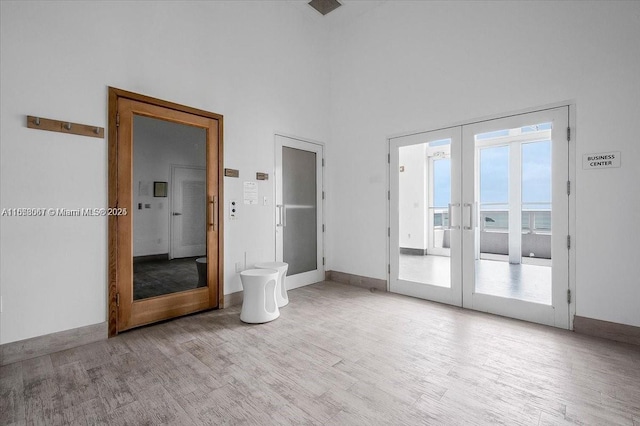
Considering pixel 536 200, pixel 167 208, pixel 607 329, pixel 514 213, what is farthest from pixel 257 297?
pixel 607 329

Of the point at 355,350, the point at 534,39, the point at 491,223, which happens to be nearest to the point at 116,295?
the point at 355,350

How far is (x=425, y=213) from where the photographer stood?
4066mm

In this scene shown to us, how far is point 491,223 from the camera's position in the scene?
3500 mm

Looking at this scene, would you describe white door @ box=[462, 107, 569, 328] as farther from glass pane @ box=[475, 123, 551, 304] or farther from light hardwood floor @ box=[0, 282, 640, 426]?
light hardwood floor @ box=[0, 282, 640, 426]

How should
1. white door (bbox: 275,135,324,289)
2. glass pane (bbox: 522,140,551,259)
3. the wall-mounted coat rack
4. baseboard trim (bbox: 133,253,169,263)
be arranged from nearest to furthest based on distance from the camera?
1. the wall-mounted coat rack
2. baseboard trim (bbox: 133,253,169,263)
3. glass pane (bbox: 522,140,551,259)
4. white door (bbox: 275,135,324,289)

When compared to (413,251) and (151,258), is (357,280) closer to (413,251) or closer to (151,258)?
(413,251)

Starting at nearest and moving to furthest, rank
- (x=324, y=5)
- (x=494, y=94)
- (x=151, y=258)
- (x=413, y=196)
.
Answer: (x=151, y=258), (x=494, y=94), (x=413, y=196), (x=324, y=5)

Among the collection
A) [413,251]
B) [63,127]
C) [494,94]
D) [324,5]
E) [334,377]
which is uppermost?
[324,5]

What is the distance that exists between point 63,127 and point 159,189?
923 millimetres

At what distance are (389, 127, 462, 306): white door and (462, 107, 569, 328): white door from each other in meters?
0.13

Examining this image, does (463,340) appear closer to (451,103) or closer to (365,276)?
(365,276)

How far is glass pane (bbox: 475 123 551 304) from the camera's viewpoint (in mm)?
3160

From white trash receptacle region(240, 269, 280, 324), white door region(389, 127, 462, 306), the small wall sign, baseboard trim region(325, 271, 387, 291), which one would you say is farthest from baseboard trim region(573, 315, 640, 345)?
white trash receptacle region(240, 269, 280, 324)

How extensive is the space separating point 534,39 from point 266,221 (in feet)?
12.0
